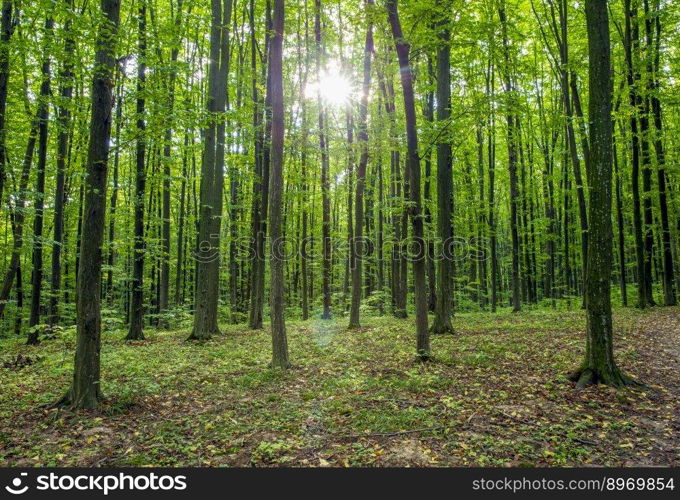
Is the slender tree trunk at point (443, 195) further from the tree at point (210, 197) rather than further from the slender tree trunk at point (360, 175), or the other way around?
the tree at point (210, 197)

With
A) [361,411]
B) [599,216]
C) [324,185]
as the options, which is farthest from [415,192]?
[324,185]

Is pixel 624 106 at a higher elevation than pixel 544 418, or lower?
higher

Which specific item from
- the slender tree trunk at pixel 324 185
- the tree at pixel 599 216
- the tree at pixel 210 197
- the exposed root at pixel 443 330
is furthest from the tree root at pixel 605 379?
the slender tree trunk at pixel 324 185

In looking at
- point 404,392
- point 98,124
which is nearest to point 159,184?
point 98,124

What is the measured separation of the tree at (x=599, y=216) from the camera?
633cm

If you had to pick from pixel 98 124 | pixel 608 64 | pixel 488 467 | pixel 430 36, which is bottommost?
pixel 488 467

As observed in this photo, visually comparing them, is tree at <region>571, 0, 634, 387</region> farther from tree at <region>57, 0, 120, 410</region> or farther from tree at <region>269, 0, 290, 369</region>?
tree at <region>57, 0, 120, 410</region>

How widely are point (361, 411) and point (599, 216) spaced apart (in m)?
5.36

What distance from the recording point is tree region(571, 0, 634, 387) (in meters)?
6.33

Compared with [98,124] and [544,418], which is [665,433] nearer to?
[544,418]

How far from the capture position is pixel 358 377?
301 inches

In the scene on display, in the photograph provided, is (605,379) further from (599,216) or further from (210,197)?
(210,197)

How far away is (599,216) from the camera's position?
646 cm

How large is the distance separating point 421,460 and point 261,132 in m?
14.9
